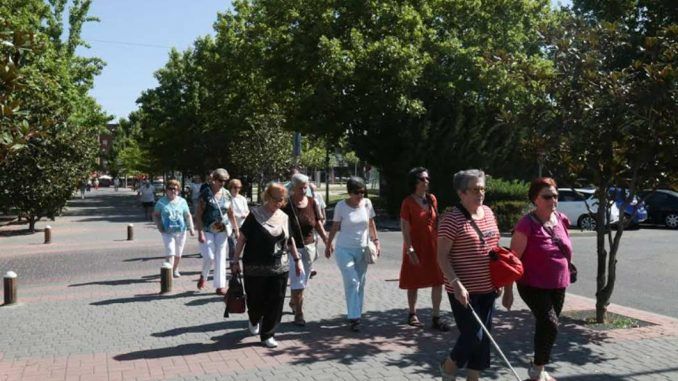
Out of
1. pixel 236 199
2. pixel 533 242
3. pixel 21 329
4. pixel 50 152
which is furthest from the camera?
pixel 50 152

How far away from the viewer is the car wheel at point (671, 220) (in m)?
21.8

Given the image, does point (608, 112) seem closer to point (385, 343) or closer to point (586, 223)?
point (385, 343)

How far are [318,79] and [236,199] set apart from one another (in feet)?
53.0

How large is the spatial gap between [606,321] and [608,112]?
2425 mm

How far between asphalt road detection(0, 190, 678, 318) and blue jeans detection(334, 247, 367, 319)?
4197 mm

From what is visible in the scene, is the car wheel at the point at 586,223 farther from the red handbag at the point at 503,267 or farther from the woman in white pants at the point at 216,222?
the red handbag at the point at 503,267

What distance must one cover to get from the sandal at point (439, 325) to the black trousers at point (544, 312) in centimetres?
187

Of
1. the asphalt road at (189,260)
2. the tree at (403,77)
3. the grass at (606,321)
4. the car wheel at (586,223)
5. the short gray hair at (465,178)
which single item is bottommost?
the asphalt road at (189,260)

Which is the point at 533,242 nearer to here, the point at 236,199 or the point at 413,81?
the point at 236,199

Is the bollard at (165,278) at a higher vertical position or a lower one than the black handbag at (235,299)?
lower

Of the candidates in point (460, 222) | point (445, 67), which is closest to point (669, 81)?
point (460, 222)

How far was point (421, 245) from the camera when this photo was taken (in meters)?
6.77

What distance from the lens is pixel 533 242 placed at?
16.1 feet

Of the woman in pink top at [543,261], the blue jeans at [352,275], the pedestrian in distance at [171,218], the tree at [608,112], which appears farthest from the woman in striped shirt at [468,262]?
the pedestrian in distance at [171,218]
